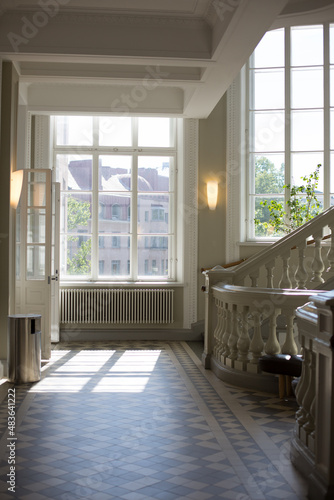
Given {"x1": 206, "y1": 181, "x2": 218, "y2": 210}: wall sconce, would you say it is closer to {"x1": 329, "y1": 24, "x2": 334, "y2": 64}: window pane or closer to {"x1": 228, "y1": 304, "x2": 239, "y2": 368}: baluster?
{"x1": 329, "y1": 24, "x2": 334, "y2": 64}: window pane

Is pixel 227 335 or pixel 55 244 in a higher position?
pixel 55 244

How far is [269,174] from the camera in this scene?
9648 mm

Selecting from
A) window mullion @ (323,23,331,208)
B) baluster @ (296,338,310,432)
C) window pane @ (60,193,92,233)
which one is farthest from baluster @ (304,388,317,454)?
window pane @ (60,193,92,233)

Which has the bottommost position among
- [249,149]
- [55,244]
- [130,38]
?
[55,244]

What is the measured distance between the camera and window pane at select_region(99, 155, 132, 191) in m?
9.89

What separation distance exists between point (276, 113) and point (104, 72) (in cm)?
343

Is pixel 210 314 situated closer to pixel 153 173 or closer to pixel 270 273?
pixel 270 273

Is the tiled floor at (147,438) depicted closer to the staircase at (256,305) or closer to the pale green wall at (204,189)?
the staircase at (256,305)

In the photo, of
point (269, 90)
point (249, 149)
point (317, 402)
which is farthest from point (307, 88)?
point (317, 402)

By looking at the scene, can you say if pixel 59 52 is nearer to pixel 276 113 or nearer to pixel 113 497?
pixel 276 113

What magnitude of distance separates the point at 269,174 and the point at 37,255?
4101 millimetres

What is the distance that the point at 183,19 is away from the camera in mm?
6645

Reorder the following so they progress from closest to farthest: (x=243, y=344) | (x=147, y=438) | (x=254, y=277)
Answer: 1. (x=147, y=438)
2. (x=243, y=344)
3. (x=254, y=277)

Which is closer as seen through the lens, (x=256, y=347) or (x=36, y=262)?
(x=256, y=347)
